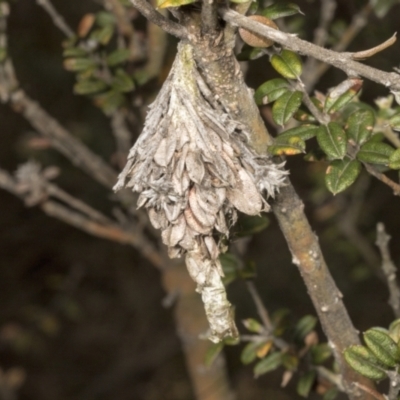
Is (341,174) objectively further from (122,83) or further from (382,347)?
(122,83)

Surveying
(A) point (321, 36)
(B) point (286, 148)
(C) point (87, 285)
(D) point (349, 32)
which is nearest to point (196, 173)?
(B) point (286, 148)

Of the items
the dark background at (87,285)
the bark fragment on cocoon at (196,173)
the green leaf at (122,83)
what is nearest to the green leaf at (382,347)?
the bark fragment on cocoon at (196,173)

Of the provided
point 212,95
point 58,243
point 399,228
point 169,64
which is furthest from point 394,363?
point 58,243

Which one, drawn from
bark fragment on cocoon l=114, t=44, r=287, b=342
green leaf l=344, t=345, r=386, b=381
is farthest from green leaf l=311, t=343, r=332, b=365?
bark fragment on cocoon l=114, t=44, r=287, b=342

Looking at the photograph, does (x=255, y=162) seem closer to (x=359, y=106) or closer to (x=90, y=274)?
(x=359, y=106)

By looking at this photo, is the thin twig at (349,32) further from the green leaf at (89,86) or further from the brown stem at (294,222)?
the brown stem at (294,222)

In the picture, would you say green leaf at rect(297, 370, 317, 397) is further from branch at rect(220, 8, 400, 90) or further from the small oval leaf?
branch at rect(220, 8, 400, 90)
